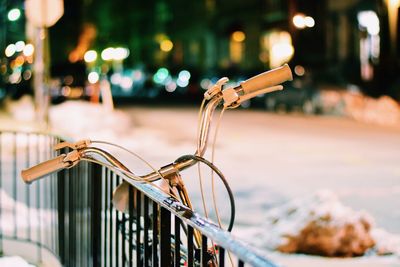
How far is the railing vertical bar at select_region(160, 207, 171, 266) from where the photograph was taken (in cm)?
337

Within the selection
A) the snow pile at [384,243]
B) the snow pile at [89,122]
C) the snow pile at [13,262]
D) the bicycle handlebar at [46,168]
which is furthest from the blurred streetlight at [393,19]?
the bicycle handlebar at [46,168]

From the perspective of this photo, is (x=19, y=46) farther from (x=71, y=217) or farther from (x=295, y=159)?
(x=71, y=217)

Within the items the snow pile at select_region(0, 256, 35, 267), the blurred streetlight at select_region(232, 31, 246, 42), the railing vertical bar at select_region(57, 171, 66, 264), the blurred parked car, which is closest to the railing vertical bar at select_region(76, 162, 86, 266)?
the railing vertical bar at select_region(57, 171, 66, 264)

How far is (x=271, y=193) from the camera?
33.3 feet

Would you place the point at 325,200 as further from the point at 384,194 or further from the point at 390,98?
the point at 390,98

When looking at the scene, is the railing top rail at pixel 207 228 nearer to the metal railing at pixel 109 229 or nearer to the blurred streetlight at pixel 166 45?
the metal railing at pixel 109 229

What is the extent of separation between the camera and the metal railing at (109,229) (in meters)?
3.05

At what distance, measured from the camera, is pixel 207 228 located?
111 inches

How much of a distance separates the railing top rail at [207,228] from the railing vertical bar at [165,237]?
83mm

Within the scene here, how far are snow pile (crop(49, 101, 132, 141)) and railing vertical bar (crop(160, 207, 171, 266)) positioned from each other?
1297 cm

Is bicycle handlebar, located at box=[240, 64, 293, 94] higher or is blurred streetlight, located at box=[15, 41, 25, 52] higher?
blurred streetlight, located at box=[15, 41, 25, 52]

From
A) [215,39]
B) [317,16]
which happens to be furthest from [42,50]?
[215,39]

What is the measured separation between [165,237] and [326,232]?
3.43 metres

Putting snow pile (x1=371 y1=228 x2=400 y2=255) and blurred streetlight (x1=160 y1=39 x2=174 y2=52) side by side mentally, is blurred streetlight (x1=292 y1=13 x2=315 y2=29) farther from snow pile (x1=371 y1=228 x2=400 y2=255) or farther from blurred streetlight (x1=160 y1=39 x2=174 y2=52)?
blurred streetlight (x1=160 y1=39 x2=174 y2=52)
